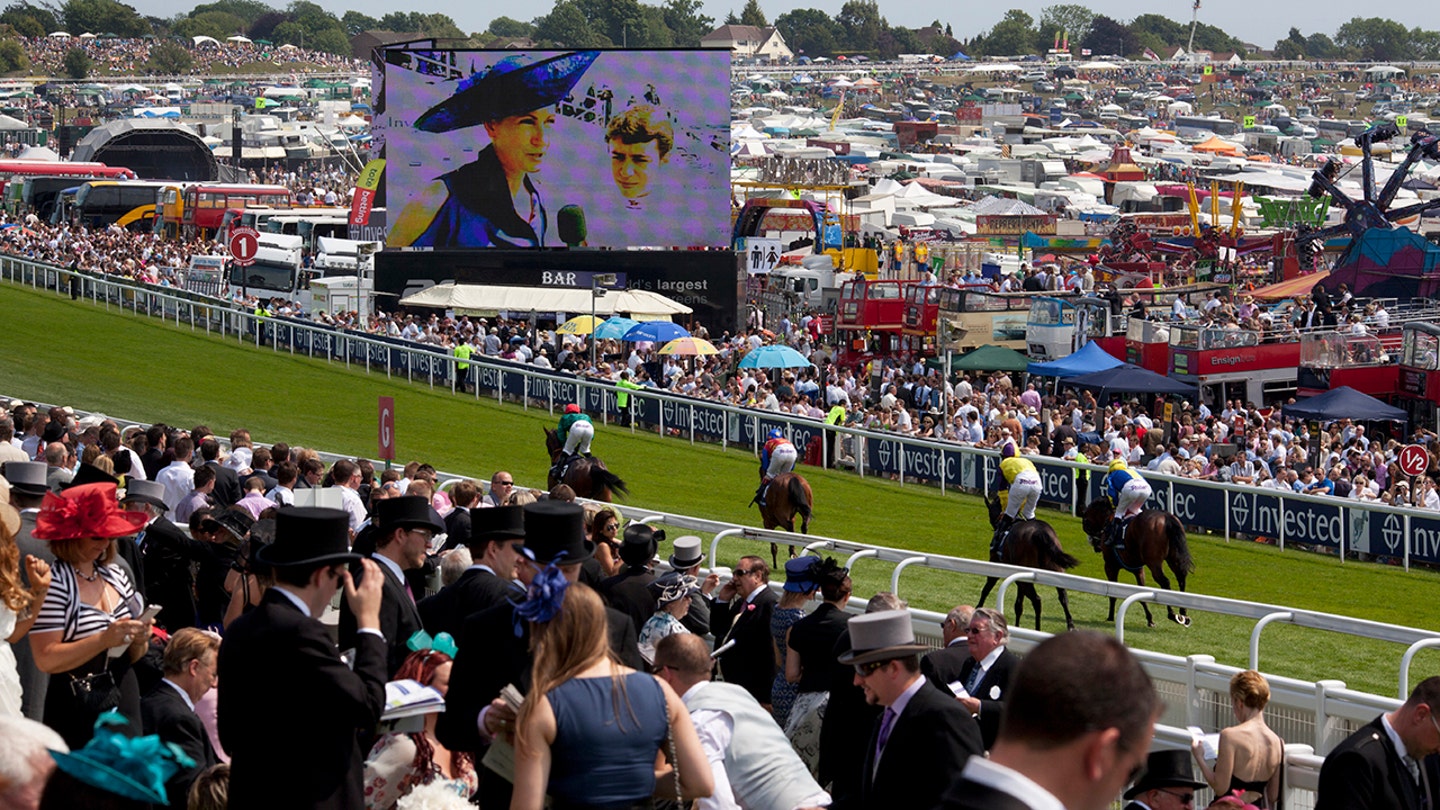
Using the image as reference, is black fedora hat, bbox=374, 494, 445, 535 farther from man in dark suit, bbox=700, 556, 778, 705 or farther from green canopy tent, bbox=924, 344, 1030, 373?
green canopy tent, bbox=924, 344, 1030, 373

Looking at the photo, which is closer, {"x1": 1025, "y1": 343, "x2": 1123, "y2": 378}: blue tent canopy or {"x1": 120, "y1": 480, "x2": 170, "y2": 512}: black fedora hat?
{"x1": 120, "y1": 480, "x2": 170, "y2": 512}: black fedora hat

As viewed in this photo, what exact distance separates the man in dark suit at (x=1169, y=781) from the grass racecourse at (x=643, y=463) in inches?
225

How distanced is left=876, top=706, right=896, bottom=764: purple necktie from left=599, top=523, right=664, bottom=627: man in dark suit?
2.58m

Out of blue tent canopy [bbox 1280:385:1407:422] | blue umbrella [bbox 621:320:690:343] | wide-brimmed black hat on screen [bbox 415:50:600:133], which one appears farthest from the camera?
wide-brimmed black hat on screen [bbox 415:50:600:133]

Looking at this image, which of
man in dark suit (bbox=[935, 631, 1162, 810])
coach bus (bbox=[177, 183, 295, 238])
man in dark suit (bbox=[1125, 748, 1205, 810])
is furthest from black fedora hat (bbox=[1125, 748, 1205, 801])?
coach bus (bbox=[177, 183, 295, 238])

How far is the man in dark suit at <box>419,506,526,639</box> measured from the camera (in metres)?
5.55

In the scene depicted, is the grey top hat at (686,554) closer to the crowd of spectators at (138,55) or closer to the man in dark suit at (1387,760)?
the man in dark suit at (1387,760)

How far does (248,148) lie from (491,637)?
89.9 meters

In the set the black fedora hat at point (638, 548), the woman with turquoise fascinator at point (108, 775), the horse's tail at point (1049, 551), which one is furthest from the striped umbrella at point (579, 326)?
the woman with turquoise fascinator at point (108, 775)

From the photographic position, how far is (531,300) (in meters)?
32.2

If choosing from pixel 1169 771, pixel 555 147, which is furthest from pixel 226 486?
pixel 555 147

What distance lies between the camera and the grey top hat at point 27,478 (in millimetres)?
7055

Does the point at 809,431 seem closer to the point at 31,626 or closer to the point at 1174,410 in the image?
the point at 1174,410

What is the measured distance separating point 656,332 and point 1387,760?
23314 millimetres
